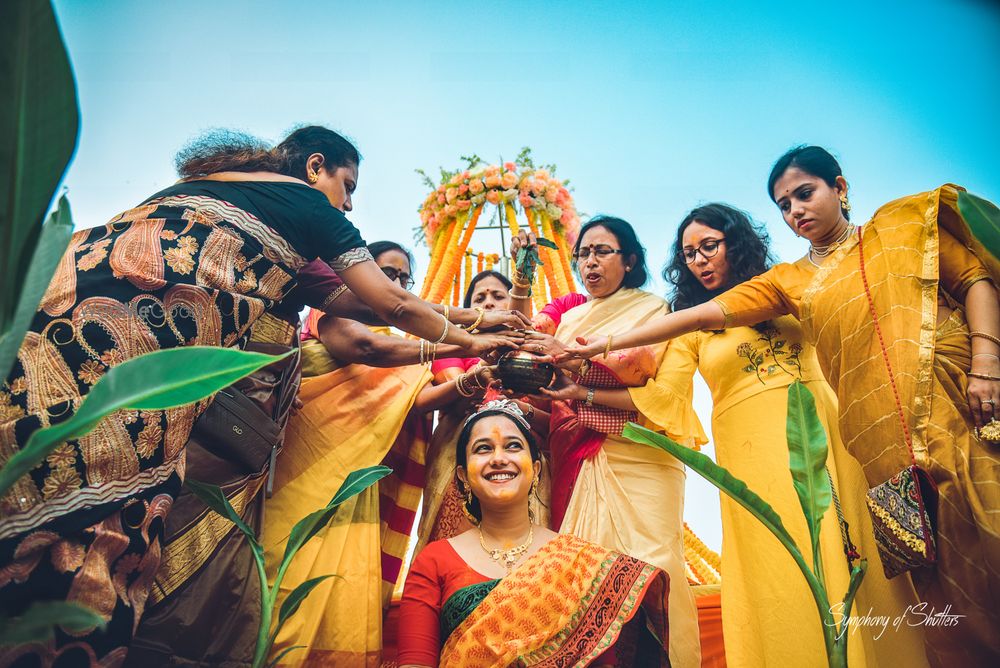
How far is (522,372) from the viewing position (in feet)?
11.5

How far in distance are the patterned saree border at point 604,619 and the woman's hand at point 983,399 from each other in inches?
50.2

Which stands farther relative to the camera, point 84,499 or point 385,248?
point 385,248

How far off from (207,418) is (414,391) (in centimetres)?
141

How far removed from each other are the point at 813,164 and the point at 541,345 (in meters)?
1.59

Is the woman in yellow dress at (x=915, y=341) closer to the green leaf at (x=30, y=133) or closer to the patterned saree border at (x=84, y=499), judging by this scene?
the patterned saree border at (x=84, y=499)

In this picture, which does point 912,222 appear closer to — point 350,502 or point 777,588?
point 777,588

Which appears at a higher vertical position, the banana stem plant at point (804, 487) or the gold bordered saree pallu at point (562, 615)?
the banana stem plant at point (804, 487)

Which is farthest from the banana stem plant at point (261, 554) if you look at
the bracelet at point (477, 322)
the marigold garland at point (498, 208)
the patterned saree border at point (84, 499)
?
the marigold garland at point (498, 208)

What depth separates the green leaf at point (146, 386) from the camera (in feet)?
4.04

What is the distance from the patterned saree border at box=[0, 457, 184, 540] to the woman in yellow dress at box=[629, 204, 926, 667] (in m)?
2.33

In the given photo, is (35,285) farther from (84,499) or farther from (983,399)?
(983,399)

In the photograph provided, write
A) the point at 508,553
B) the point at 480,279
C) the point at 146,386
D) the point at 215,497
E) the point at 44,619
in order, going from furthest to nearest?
the point at 480,279 < the point at 508,553 < the point at 215,497 < the point at 146,386 < the point at 44,619

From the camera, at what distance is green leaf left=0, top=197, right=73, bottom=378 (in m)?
1.28

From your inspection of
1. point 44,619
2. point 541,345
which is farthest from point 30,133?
point 541,345
